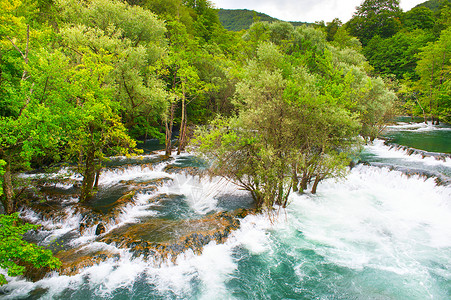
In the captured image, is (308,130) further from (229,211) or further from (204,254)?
(204,254)

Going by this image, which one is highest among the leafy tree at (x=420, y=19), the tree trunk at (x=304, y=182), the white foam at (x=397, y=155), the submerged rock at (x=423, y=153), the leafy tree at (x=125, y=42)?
the leafy tree at (x=420, y=19)

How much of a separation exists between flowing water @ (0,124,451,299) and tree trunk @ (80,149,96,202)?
4.32 ft

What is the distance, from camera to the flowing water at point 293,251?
24.8ft

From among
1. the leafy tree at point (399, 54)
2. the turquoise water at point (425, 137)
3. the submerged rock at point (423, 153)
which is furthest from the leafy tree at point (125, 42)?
the leafy tree at point (399, 54)

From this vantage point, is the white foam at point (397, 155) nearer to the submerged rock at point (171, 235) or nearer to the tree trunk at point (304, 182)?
the tree trunk at point (304, 182)

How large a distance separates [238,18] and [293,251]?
19636 centimetres

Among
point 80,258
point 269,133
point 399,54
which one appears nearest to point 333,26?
point 399,54

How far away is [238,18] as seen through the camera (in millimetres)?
174500

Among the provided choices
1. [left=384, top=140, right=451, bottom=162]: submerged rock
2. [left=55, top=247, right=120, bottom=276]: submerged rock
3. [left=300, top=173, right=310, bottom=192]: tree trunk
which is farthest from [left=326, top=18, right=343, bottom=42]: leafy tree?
[left=55, top=247, right=120, bottom=276]: submerged rock

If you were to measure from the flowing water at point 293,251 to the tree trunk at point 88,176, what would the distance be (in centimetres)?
132

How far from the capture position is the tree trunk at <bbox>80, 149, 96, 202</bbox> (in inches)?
452

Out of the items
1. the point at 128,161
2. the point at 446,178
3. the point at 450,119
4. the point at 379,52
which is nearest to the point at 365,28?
the point at 379,52

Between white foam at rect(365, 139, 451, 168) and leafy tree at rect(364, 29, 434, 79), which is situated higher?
leafy tree at rect(364, 29, 434, 79)

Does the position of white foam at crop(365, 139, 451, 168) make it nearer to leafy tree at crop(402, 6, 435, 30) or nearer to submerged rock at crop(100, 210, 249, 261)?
submerged rock at crop(100, 210, 249, 261)
